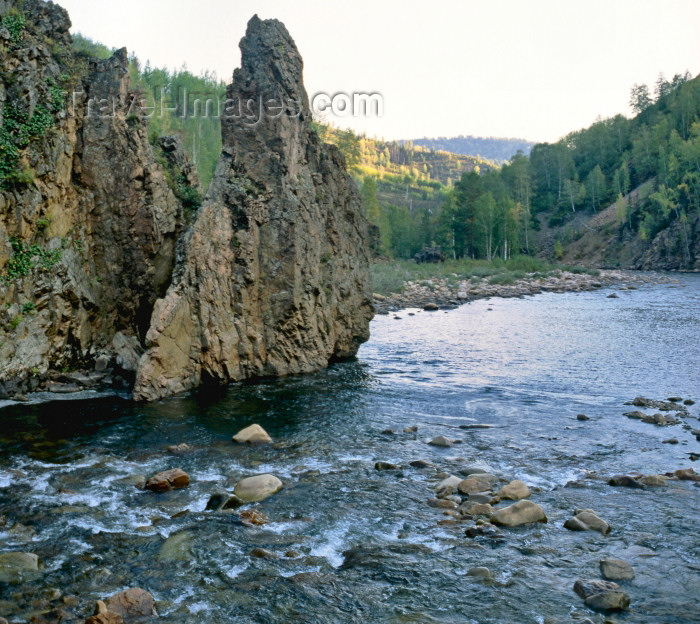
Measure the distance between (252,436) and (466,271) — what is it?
62379 mm

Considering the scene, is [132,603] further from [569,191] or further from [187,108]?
[569,191]

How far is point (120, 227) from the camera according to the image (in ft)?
63.8

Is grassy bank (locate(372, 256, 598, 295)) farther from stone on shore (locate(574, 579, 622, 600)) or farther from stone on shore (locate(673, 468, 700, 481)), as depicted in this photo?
stone on shore (locate(574, 579, 622, 600))

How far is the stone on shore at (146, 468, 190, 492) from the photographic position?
1049 cm

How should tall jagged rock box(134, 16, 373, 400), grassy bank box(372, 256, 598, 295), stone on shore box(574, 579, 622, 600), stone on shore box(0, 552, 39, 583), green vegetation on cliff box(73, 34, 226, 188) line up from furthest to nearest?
1. green vegetation on cliff box(73, 34, 226, 188)
2. grassy bank box(372, 256, 598, 295)
3. tall jagged rock box(134, 16, 373, 400)
4. stone on shore box(0, 552, 39, 583)
5. stone on shore box(574, 579, 622, 600)

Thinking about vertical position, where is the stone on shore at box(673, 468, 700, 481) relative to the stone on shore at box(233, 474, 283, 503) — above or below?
below

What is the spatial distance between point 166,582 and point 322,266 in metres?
15.9

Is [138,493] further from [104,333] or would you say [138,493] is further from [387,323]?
[387,323]

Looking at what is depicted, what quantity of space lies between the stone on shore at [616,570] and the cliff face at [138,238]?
12.5m

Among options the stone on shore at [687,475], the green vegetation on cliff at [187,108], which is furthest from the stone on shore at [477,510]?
the green vegetation on cliff at [187,108]

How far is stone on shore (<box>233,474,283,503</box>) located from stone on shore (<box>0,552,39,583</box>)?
132 inches

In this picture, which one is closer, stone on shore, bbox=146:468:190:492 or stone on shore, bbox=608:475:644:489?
stone on shore, bbox=146:468:190:492

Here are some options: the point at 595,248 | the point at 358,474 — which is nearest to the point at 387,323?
the point at 358,474

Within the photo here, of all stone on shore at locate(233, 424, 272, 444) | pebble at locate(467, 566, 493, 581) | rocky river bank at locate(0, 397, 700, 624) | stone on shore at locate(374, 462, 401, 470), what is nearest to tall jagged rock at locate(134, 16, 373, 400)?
stone on shore at locate(233, 424, 272, 444)
